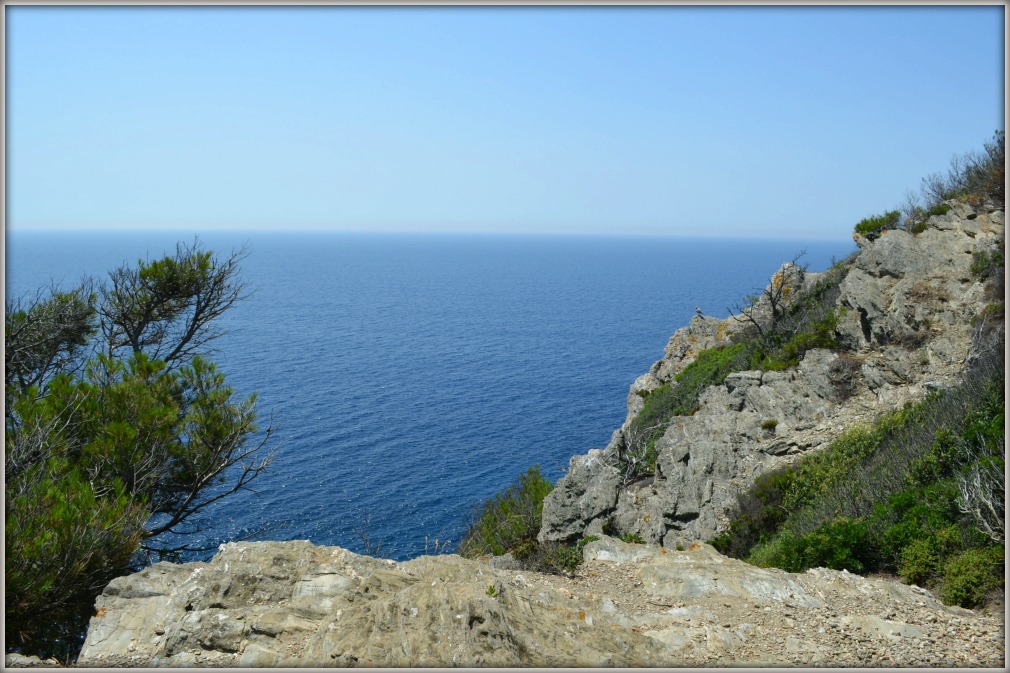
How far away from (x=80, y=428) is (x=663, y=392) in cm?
2740

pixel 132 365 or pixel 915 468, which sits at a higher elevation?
pixel 132 365

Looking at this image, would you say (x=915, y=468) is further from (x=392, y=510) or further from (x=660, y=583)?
(x=392, y=510)

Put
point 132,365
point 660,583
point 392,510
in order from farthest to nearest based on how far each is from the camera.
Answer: point 392,510
point 132,365
point 660,583

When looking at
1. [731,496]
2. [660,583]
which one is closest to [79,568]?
[660,583]

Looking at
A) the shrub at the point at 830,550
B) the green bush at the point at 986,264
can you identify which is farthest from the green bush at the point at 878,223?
the shrub at the point at 830,550

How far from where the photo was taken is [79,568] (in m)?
11.3

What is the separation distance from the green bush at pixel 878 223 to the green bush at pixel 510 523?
19.6m

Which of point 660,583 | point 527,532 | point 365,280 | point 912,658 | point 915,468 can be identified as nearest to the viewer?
point 912,658

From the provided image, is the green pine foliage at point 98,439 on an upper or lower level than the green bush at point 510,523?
upper

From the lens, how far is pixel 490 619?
8867 mm

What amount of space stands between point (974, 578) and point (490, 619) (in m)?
8.49

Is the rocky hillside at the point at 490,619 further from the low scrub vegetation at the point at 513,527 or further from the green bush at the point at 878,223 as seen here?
the green bush at the point at 878,223

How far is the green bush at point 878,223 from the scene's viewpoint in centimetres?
2739

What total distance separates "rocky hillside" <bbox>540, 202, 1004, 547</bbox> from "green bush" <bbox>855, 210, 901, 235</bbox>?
3.45 metres
